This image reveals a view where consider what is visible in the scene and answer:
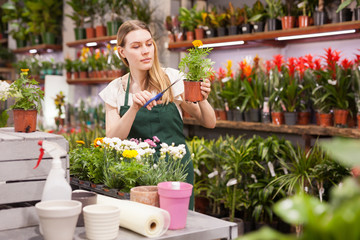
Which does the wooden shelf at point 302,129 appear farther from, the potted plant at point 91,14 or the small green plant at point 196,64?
the potted plant at point 91,14

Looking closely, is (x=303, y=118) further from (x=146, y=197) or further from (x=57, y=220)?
(x=57, y=220)

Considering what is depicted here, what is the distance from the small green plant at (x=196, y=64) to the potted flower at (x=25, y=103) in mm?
587

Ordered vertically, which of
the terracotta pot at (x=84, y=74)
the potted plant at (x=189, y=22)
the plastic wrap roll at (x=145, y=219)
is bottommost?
the plastic wrap roll at (x=145, y=219)

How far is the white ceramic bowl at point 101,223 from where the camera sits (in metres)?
1.31

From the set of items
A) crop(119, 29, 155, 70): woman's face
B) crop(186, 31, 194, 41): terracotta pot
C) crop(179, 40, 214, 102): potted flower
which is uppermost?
crop(186, 31, 194, 41): terracotta pot

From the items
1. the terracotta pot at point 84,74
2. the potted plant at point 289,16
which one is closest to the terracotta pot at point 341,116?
the potted plant at point 289,16

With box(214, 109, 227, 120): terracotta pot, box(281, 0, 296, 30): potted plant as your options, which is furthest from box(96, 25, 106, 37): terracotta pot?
box(281, 0, 296, 30): potted plant

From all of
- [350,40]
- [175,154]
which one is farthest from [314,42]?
[175,154]

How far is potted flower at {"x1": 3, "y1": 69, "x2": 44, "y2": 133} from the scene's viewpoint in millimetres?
1707

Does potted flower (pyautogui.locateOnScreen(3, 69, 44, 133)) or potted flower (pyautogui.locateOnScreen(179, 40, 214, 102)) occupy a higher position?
potted flower (pyautogui.locateOnScreen(179, 40, 214, 102))

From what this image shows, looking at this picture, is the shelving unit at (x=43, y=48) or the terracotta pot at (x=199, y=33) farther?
the shelving unit at (x=43, y=48)

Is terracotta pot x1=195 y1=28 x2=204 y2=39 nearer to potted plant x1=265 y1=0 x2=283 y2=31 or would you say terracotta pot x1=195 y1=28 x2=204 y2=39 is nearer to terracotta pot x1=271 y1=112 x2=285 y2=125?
potted plant x1=265 y1=0 x2=283 y2=31

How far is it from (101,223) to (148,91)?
123 centimetres

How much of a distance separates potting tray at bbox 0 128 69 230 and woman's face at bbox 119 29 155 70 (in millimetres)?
952
